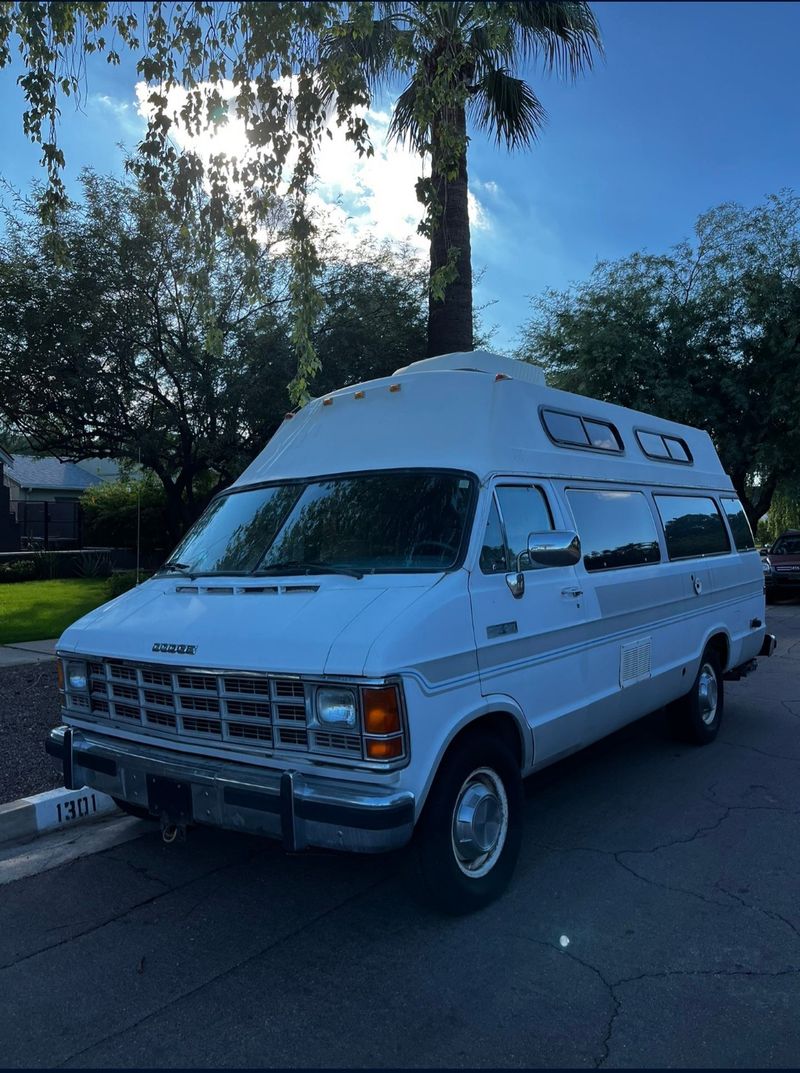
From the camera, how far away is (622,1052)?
2990mm

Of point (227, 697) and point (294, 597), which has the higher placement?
point (294, 597)

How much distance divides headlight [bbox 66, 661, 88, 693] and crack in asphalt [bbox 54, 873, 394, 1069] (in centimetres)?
163

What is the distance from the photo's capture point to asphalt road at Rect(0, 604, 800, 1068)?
3.05 meters

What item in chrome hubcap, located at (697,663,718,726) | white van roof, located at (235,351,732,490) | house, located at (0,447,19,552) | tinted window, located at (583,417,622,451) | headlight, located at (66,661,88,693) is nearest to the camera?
headlight, located at (66,661,88,693)

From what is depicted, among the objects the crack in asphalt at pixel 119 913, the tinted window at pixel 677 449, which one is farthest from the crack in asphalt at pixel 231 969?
the tinted window at pixel 677 449

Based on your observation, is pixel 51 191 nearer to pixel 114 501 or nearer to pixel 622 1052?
pixel 622 1052

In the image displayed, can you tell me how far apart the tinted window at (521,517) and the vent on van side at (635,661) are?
1172 mm

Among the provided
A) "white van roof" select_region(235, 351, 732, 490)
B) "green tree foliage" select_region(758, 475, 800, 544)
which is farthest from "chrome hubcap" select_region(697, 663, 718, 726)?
"green tree foliage" select_region(758, 475, 800, 544)

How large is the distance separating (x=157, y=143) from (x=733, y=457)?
16442mm

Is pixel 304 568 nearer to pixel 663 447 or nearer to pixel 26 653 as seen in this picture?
pixel 663 447

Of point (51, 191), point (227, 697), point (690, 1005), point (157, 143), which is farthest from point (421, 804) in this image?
point (51, 191)

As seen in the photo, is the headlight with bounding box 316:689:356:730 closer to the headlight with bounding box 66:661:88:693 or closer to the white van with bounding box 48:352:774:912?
the white van with bounding box 48:352:774:912

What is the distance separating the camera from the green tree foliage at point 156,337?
41.8 feet

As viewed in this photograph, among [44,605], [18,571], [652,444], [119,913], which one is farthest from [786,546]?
[119,913]
